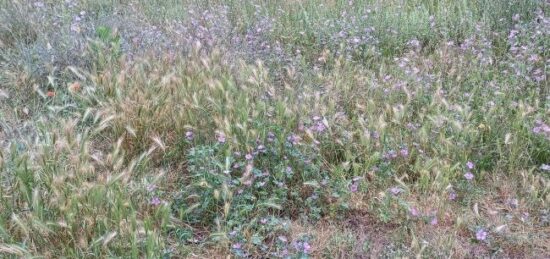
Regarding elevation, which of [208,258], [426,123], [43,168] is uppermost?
[43,168]

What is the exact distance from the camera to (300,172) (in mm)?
2996

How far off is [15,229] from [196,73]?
1545mm

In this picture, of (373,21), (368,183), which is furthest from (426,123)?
(373,21)

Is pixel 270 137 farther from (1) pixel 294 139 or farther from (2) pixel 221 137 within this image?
(2) pixel 221 137

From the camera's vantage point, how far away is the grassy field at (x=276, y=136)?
2465 millimetres

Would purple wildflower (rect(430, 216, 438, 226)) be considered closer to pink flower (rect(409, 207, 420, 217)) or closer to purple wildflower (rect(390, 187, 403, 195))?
pink flower (rect(409, 207, 420, 217))

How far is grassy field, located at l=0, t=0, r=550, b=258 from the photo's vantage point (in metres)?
2.46

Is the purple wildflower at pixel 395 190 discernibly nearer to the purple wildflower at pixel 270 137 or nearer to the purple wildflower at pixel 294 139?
the purple wildflower at pixel 294 139

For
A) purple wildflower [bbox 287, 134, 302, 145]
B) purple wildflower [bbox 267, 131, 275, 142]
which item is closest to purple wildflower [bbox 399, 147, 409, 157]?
purple wildflower [bbox 287, 134, 302, 145]

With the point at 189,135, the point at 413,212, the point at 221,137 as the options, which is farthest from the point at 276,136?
the point at 413,212

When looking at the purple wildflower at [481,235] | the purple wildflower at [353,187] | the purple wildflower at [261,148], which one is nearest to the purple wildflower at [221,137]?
the purple wildflower at [261,148]

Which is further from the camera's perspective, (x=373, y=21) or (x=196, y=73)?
(x=373, y=21)

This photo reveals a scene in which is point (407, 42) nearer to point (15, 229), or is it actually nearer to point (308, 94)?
point (308, 94)

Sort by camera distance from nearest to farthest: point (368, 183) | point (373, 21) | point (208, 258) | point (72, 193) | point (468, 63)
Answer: point (72, 193)
point (208, 258)
point (368, 183)
point (468, 63)
point (373, 21)
